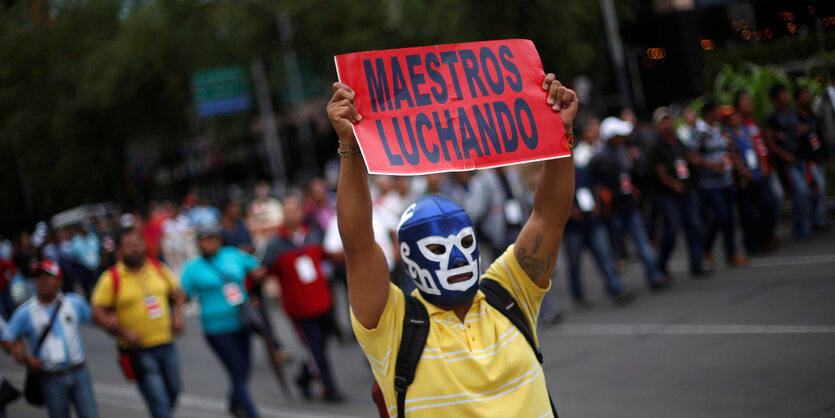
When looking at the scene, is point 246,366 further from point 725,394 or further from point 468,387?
point 468,387

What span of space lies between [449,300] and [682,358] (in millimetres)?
4699

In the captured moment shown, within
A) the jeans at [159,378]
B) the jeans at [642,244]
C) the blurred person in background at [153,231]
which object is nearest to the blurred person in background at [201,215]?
the blurred person in background at [153,231]

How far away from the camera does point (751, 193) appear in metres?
10.8

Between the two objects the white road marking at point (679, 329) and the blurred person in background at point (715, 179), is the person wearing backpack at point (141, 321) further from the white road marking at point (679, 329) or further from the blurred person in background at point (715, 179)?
the blurred person in background at point (715, 179)

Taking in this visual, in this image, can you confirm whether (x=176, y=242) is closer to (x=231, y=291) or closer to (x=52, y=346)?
(x=231, y=291)

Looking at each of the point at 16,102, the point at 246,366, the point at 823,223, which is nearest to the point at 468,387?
the point at 246,366

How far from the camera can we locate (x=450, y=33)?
21.7 m

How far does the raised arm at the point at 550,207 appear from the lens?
10.2ft

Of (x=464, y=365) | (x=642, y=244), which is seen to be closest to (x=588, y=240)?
(x=642, y=244)

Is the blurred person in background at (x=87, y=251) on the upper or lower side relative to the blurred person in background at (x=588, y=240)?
upper

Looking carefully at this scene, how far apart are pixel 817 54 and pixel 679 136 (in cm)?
404

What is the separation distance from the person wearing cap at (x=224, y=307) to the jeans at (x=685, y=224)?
5.42 m

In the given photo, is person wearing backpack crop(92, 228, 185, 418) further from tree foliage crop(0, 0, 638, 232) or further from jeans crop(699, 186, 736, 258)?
jeans crop(699, 186, 736, 258)

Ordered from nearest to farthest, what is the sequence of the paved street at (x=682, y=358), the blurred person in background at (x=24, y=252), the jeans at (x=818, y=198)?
the paved street at (x=682, y=358), the blurred person in background at (x=24, y=252), the jeans at (x=818, y=198)
